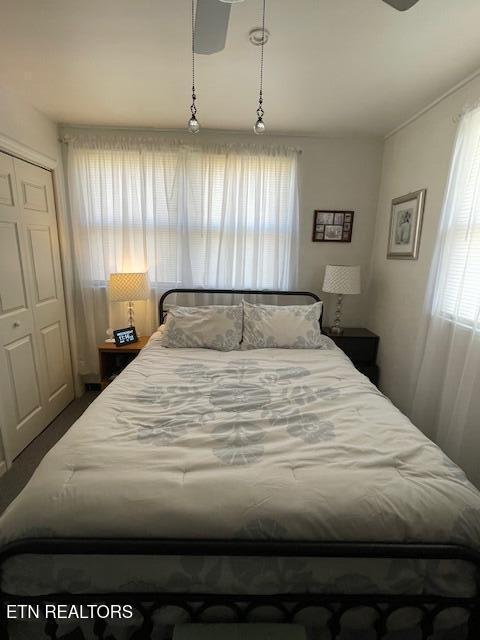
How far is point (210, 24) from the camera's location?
1.14 metres

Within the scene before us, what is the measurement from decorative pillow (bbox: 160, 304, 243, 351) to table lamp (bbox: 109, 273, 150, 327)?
42 centimetres

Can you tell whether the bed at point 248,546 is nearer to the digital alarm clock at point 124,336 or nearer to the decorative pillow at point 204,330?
the decorative pillow at point 204,330

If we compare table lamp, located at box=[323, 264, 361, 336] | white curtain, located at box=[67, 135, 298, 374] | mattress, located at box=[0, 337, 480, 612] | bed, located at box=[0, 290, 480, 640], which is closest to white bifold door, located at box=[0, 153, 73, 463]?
white curtain, located at box=[67, 135, 298, 374]

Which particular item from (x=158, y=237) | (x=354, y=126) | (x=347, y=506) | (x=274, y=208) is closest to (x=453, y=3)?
(x=354, y=126)

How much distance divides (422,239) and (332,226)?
876 millimetres

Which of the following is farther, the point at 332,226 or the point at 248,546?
the point at 332,226

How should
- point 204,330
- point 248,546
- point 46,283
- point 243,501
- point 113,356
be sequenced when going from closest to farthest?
point 248,546
point 243,501
point 204,330
point 46,283
point 113,356

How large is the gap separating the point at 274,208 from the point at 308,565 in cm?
265

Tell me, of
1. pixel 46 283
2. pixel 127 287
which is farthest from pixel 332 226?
pixel 46 283

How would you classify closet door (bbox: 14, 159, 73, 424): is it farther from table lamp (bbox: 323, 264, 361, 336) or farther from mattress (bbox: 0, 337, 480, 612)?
table lamp (bbox: 323, 264, 361, 336)

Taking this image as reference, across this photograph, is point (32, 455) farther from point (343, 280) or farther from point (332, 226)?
point (332, 226)

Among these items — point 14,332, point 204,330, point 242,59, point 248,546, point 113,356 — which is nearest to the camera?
point 248,546

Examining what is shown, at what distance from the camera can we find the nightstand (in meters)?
2.75

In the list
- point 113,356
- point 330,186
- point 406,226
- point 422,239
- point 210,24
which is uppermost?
point 210,24
